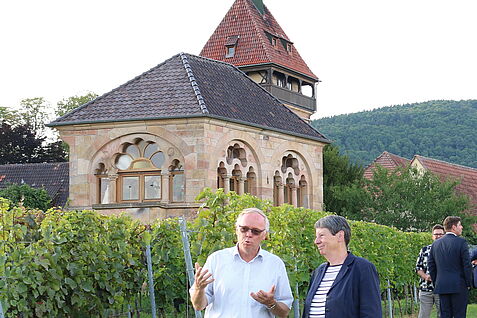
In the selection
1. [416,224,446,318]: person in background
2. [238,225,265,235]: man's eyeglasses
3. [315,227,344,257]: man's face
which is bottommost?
[416,224,446,318]: person in background

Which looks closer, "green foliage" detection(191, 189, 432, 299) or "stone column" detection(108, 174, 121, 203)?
"green foliage" detection(191, 189, 432, 299)

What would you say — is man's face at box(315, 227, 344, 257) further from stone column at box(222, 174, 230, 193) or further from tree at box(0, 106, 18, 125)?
tree at box(0, 106, 18, 125)

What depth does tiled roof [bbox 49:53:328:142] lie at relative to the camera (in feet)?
93.1

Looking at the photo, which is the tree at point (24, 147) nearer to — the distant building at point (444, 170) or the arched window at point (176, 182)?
the distant building at point (444, 170)

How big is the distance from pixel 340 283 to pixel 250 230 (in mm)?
714

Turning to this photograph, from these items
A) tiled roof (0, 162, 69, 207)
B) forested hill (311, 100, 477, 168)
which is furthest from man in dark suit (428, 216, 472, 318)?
forested hill (311, 100, 477, 168)

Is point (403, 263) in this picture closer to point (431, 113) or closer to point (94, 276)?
point (94, 276)

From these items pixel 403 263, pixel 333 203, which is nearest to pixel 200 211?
pixel 403 263

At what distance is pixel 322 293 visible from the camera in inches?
270

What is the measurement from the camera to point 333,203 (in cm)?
4794

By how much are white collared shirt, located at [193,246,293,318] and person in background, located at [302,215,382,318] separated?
0.27 meters

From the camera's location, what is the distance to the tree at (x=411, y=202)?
38719 mm

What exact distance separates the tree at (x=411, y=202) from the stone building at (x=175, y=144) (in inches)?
315

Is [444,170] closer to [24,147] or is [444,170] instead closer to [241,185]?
[24,147]
